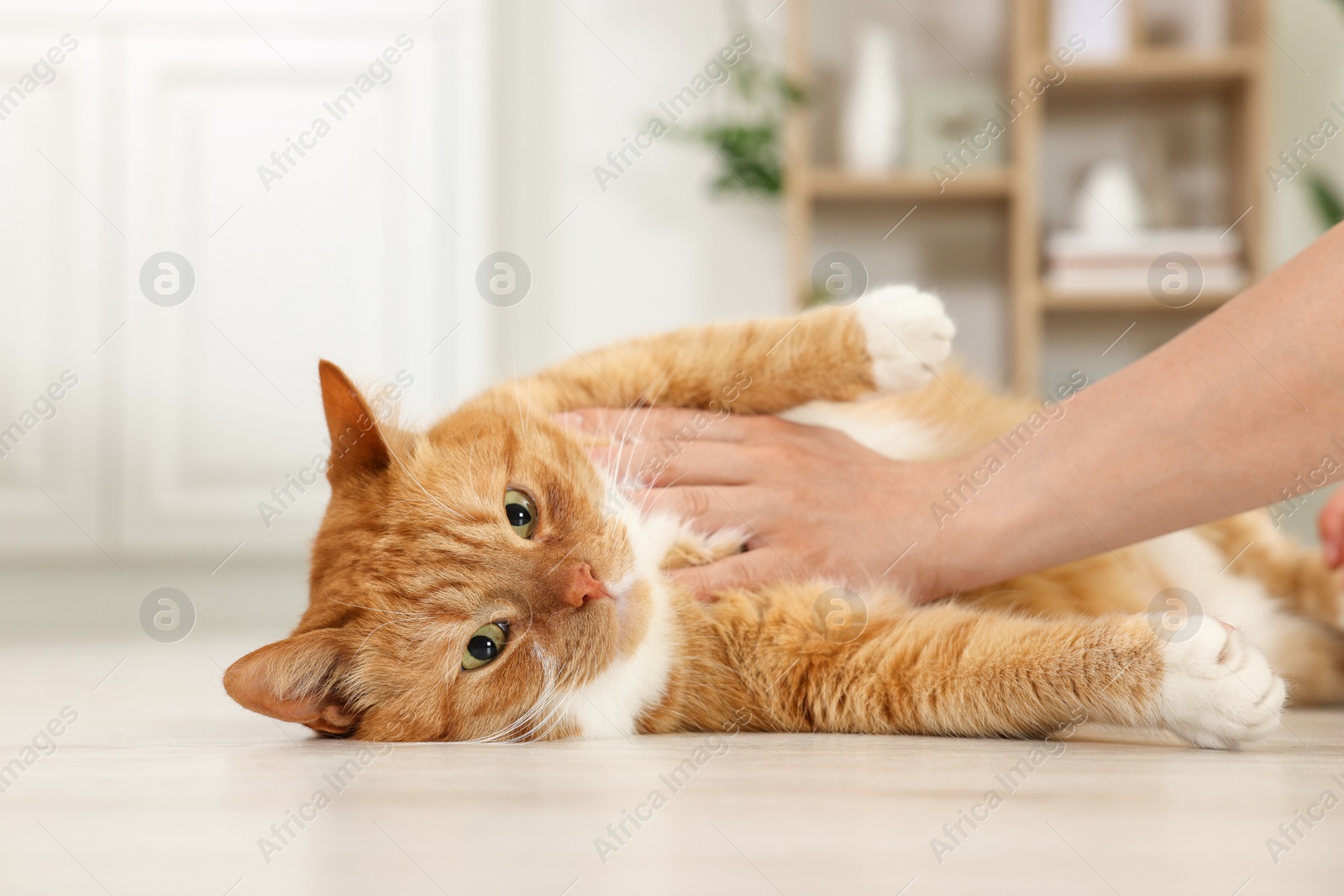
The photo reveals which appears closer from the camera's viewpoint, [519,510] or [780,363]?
[519,510]

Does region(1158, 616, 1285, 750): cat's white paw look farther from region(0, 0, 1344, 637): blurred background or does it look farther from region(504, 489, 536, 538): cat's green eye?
region(0, 0, 1344, 637): blurred background

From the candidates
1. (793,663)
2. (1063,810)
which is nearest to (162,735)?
(793,663)

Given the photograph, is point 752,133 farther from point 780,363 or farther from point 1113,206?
point 780,363

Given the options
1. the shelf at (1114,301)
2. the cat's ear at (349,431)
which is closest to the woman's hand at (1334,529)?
the cat's ear at (349,431)

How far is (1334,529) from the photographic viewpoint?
59.7 inches

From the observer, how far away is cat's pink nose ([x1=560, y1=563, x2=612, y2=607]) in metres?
1.18

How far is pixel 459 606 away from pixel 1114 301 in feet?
9.81

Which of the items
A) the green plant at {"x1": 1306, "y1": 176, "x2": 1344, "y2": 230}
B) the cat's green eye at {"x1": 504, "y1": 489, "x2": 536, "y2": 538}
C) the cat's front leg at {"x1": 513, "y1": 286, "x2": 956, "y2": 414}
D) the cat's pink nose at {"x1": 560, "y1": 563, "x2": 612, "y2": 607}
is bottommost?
the cat's pink nose at {"x1": 560, "y1": 563, "x2": 612, "y2": 607}

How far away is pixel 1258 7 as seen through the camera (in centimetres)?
345

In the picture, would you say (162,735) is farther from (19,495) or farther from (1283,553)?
(19,495)

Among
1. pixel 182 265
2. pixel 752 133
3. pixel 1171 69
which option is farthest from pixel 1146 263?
pixel 182 265

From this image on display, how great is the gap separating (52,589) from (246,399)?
0.98 meters

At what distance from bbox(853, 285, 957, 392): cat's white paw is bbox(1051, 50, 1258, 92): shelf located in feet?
8.57

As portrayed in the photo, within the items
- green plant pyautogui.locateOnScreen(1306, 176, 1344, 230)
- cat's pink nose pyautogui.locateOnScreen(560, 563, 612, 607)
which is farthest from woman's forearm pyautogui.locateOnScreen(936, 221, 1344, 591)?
green plant pyautogui.locateOnScreen(1306, 176, 1344, 230)
